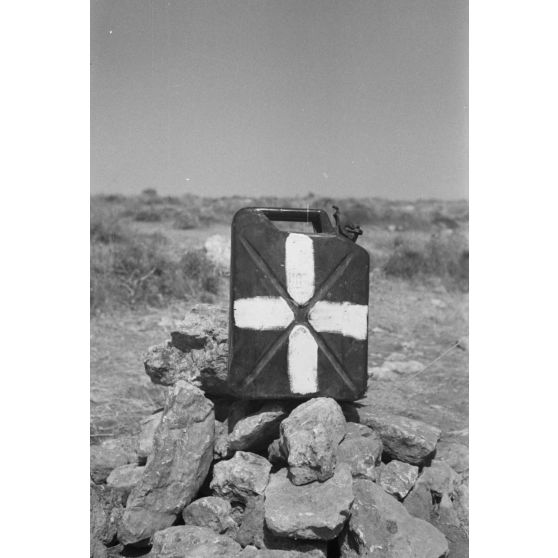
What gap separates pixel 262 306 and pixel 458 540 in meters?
1.34

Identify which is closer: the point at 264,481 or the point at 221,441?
the point at 264,481

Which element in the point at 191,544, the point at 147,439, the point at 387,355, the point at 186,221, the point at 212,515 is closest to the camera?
the point at 191,544

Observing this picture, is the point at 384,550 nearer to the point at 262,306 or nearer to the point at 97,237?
the point at 262,306

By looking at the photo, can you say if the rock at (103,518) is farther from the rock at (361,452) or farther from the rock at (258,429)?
the rock at (361,452)

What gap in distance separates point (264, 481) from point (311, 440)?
299 millimetres

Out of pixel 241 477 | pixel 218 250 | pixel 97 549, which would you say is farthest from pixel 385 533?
pixel 218 250

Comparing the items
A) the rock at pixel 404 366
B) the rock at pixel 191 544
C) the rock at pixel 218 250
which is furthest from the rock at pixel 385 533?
the rock at pixel 218 250

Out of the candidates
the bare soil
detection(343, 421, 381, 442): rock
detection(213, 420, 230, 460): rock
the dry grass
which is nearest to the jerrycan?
detection(343, 421, 381, 442): rock

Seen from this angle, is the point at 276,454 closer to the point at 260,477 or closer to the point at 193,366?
the point at 260,477

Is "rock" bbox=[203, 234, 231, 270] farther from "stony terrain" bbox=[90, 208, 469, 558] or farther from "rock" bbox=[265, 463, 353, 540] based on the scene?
"rock" bbox=[265, 463, 353, 540]

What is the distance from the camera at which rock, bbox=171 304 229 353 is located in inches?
131

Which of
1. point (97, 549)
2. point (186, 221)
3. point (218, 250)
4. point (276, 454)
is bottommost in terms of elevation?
point (97, 549)

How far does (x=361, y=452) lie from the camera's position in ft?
9.64
